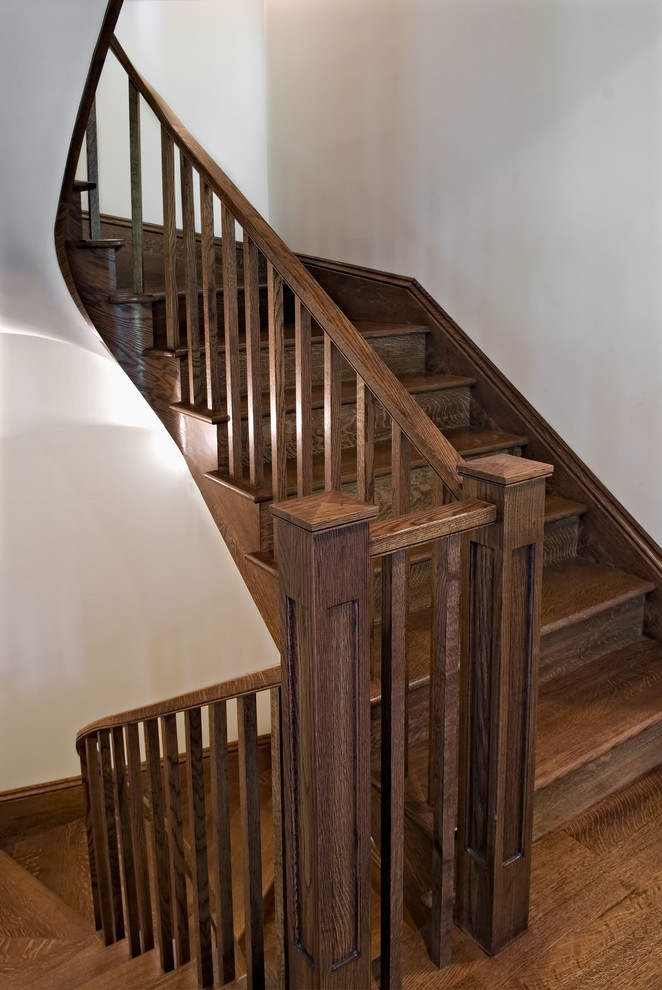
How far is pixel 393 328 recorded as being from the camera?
3.42 m

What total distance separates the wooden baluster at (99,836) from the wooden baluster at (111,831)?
0.5 inches

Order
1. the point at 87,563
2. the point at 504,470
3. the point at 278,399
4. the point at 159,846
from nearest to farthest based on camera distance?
the point at 504,470 < the point at 159,846 < the point at 278,399 < the point at 87,563

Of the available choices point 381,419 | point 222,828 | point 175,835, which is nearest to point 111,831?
point 175,835

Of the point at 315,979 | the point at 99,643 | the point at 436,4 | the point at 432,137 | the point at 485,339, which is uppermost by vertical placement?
the point at 436,4

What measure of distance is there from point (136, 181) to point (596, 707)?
7.08 ft

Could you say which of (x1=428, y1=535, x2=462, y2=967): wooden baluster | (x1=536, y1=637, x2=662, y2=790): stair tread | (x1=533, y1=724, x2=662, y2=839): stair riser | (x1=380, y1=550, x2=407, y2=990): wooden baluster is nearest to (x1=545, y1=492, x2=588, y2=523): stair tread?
(x1=536, y1=637, x2=662, y2=790): stair tread

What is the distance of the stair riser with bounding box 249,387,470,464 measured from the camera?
2871 mm

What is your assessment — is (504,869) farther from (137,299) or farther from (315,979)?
(137,299)

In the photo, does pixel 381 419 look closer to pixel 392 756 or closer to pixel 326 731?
pixel 392 756

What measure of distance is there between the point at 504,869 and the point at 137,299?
2045mm

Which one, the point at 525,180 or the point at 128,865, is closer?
the point at 128,865

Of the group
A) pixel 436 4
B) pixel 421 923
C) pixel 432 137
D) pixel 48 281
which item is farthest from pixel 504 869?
pixel 436 4

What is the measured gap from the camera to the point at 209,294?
2.59 meters

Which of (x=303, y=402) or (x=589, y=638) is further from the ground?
(x=303, y=402)
